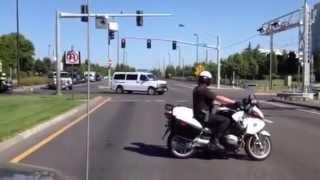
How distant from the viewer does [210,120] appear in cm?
1349

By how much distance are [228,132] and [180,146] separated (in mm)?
971

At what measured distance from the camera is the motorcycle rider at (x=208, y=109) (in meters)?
13.4

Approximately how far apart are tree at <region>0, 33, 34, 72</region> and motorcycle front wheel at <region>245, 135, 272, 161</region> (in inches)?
4580

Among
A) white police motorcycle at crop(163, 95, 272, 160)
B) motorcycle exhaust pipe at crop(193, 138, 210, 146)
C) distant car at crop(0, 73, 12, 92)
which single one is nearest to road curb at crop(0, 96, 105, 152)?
white police motorcycle at crop(163, 95, 272, 160)

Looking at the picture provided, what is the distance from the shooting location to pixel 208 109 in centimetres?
1377

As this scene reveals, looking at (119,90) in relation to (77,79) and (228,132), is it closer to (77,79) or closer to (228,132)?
(77,79)

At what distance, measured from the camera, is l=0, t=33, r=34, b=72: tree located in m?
131

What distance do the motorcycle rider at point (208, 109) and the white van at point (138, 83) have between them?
46.0 m

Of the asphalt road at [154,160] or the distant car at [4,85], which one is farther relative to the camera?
the distant car at [4,85]

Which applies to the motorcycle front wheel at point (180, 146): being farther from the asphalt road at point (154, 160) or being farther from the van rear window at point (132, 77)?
the van rear window at point (132, 77)

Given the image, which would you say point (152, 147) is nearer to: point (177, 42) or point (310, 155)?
point (310, 155)

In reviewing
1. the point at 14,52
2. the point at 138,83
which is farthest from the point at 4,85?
the point at 14,52

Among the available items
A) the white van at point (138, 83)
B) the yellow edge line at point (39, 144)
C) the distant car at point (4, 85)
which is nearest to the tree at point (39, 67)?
the distant car at point (4, 85)

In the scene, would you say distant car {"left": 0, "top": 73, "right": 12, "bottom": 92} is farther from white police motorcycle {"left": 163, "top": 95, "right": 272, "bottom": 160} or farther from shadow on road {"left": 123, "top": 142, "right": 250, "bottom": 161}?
white police motorcycle {"left": 163, "top": 95, "right": 272, "bottom": 160}
